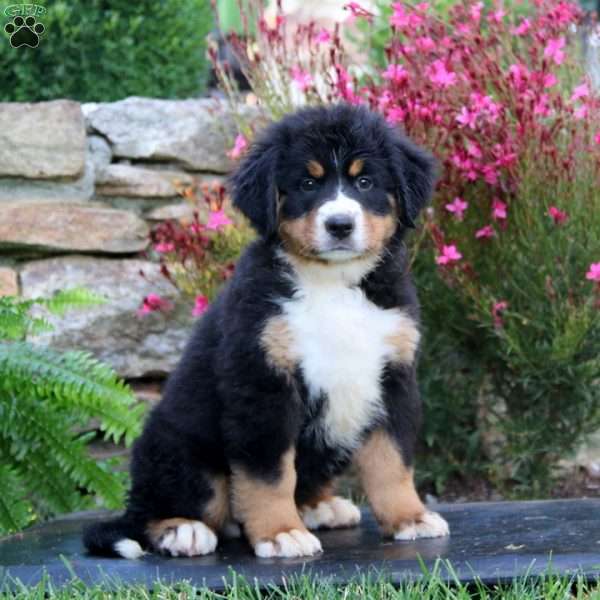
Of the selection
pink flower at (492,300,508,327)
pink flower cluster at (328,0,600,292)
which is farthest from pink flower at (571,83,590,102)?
pink flower at (492,300,508,327)

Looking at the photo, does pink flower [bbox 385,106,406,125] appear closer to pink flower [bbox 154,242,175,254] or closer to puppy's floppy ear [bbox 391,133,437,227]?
puppy's floppy ear [bbox 391,133,437,227]

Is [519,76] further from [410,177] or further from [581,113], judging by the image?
[410,177]

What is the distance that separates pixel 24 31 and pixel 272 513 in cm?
355

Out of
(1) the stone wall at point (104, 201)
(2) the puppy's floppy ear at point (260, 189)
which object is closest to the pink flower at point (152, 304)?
(1) the stone wall at point (104, 201)

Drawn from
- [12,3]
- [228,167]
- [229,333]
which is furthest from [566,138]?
[12,3]

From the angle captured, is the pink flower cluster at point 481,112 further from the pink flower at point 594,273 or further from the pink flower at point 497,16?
the pink flower at point 594,273

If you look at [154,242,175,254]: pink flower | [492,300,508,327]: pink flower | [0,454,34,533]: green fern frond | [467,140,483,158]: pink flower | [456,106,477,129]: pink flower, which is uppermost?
[456,106,477,129]: pink flower

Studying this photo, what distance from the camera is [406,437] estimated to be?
383 cm

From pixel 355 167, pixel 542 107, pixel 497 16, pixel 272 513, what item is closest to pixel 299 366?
pixel 272 513

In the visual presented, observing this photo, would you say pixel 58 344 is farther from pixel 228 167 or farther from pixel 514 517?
pixel 514 517

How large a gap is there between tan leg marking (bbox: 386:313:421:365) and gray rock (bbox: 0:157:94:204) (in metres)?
2.83

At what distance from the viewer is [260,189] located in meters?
3.88

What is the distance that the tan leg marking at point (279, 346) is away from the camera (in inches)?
143

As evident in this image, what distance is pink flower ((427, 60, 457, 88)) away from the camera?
5098 mm
